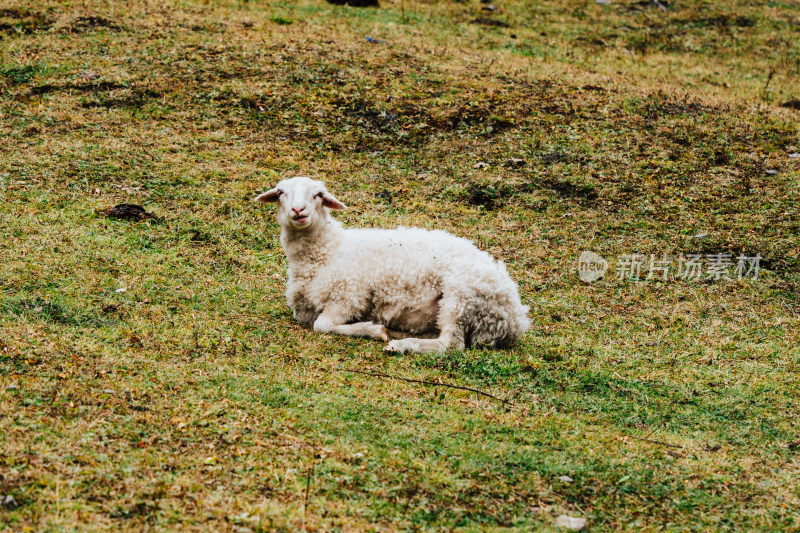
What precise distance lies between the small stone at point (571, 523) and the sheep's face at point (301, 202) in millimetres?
4111

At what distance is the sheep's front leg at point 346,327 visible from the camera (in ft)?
23.6

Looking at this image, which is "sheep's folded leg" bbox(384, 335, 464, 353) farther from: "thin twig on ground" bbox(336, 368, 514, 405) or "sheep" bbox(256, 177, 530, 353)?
"thin twig on ground" bbox(336, 368, 514, 405)

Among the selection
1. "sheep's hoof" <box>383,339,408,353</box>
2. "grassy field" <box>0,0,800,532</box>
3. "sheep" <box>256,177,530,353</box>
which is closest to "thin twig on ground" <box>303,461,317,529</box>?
"grassy field" <box>0,0,800,532</box>

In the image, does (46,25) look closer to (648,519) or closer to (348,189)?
(348,189)

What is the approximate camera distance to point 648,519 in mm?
4602

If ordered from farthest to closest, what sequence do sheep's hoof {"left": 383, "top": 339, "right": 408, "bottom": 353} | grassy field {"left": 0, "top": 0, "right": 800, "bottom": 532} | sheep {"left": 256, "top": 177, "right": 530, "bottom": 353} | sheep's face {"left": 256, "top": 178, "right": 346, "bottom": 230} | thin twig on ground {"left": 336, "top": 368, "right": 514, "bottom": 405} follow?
sheep's face {"left": 256, "top": 178, "right": 346, "bottom": 230}, sheep {"left": 256, "top": 177, "right": 530, "bottom": 353}, sheep's hoof {"left": 383, "top": 339, "right": 408, "bottom": 353}, thin twig on ground {"left": 336, "top": 368, "right": 514, "bottom": 405}, grassy field {"left": 0, "top": 0, "right": 800, "bottom": 532}

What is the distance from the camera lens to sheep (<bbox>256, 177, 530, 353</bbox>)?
23.2ft

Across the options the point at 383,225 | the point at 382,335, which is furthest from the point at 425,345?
the point at 383,225

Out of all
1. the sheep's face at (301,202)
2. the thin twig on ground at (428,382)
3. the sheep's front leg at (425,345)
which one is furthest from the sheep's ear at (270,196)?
the thin twig on ground at (428,382)

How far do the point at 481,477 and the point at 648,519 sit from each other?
102 centimetres

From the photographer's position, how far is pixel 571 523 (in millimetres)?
4465

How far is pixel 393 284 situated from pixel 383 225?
3.44m

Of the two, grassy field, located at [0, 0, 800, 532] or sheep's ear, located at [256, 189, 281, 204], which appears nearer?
grassy field, located at [0, 0, 800, 532]

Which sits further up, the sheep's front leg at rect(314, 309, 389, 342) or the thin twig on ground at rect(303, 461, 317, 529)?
the thin twig on ground at rect(303, 461, 317, 529)
